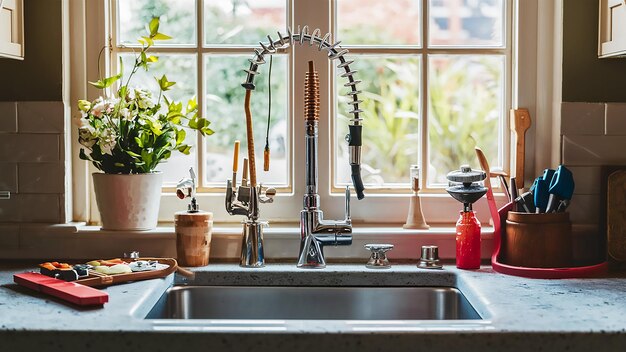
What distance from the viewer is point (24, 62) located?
2252 millimetres

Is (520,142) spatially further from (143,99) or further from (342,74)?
(143,99)

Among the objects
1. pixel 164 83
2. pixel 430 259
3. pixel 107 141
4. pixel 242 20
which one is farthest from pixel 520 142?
pixel 107 141

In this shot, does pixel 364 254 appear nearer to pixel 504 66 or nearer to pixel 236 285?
pixel 236 285

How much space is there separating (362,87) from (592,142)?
2.25 feet

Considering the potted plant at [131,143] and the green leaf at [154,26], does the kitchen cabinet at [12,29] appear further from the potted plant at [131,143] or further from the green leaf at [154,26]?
the green leaf at [154,26]

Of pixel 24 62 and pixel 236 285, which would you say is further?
pixel 24 62

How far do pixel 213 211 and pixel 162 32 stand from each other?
1.86ft

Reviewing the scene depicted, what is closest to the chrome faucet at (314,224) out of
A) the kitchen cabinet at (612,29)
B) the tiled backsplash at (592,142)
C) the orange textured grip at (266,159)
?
the orange textured grip at (266,159)

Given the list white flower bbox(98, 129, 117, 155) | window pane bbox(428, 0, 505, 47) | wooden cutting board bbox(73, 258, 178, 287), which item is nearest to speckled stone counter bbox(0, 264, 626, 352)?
wooden cutting board bbox(73, 258, 178, 287)

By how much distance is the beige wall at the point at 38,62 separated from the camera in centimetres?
224

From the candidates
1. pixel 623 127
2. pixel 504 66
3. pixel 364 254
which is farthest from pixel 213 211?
pixel 623 127

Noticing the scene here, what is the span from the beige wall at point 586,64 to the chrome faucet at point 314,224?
714 mm

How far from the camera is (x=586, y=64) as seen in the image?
7.24ft

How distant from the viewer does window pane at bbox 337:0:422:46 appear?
2369 millimetres
